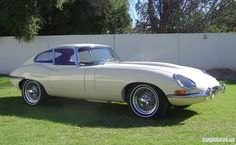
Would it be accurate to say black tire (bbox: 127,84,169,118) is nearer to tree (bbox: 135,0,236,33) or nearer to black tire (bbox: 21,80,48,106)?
black tire (bbox: 21,80,48,106)

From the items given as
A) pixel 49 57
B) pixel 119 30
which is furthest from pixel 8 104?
pixel 119 30

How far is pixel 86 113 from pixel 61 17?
14.4m

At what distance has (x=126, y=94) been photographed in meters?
8.34

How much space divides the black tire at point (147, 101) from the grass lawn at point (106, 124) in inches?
6.6

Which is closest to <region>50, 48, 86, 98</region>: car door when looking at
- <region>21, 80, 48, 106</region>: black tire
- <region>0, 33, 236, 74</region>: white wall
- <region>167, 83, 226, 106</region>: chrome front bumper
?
<region>21, 80, 48, 106</region>: black tire

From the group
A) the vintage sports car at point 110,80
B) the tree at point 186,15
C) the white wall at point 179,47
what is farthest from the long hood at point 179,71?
the tree at point 186,15

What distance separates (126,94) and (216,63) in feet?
35.8

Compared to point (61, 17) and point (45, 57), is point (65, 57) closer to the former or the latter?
point (45, 57)

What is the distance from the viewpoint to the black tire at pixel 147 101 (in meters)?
7.88

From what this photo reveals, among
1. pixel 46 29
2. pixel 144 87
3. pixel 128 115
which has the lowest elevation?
pixel 128 115

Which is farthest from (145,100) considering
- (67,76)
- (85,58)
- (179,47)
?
(179,47)

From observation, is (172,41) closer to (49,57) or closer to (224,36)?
(224,36)

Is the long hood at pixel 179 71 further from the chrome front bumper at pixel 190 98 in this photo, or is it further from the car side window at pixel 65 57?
the car side window at pixel 65 57

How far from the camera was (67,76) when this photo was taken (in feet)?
29.6
